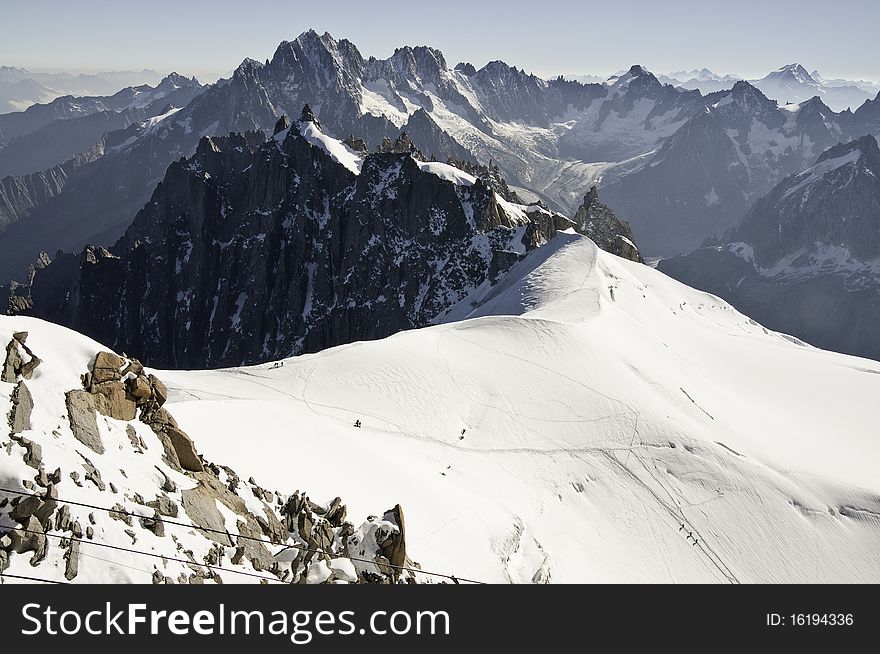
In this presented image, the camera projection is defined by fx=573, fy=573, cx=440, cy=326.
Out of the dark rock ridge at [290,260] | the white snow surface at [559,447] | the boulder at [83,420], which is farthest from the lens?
the dark rock ridge at [290,260]

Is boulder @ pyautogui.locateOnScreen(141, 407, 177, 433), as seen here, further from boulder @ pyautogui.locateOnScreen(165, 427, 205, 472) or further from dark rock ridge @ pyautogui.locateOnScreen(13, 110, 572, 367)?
dark rock ridge @ pyautogui.locateOnScreen(13, 110, 572, 367)

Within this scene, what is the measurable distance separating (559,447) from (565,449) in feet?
1.33

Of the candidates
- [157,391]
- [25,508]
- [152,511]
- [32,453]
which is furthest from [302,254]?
[25,508]

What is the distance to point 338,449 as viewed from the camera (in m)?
29.6

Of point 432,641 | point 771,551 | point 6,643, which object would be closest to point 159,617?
point 6,643

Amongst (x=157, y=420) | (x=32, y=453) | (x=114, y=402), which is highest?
(x=114, y=402)

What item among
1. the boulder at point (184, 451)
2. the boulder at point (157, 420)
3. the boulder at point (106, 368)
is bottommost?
the boulder at point (184, 451)

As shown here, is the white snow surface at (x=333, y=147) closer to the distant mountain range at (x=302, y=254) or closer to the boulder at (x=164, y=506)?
the distant mountain range at (x=302, y=254)

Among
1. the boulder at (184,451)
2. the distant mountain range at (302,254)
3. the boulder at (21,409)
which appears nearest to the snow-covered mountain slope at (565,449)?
the boulder at (184,451)

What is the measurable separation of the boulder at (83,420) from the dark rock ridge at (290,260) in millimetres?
94585

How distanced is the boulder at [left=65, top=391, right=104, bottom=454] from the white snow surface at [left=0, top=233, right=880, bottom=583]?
0.96m

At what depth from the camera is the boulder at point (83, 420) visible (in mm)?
17938

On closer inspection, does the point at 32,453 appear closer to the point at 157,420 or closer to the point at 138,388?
the point at 138,388

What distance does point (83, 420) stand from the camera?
18422 mm
